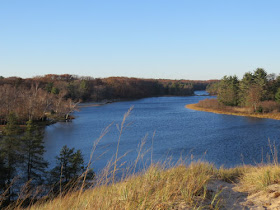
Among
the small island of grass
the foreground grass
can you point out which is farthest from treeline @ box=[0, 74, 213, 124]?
the foreground grass

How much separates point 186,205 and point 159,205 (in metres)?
0.41

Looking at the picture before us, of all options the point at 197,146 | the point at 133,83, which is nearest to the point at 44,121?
the point at 197,146

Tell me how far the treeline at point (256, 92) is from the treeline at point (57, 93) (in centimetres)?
3123

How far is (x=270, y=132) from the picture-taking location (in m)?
29.1

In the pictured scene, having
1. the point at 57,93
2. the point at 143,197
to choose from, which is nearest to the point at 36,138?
the point at 143,197

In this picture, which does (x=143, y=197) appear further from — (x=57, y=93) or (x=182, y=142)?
(x=57, y=93)

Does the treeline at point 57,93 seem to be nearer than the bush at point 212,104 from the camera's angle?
Yes

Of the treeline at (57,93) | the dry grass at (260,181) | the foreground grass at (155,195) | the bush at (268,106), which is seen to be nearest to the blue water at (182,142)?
the treeline at (57,93)

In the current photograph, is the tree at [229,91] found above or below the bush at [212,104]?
above

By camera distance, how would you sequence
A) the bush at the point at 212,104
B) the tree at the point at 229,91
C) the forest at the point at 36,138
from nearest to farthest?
1. the forest at the point at 36,138
2. the tree at the point at 229,91
3. the bush at the point at 212,104

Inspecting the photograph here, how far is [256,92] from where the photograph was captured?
45875mm

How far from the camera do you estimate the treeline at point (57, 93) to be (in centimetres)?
A: 3878

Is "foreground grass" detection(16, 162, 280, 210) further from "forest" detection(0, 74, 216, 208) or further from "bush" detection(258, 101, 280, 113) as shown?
"bush" detection(258, 101, 280, 113)

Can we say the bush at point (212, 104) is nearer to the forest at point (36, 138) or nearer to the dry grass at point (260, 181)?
the forest at point (36, 138)
